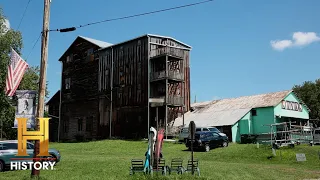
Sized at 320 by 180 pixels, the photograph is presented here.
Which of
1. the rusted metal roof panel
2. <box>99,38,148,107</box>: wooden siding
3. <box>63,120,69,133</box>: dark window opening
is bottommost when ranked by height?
<box>63,120,69,133</box>: dark window opening

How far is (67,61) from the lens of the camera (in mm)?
55625

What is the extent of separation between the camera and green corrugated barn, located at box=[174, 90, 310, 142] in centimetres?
4031

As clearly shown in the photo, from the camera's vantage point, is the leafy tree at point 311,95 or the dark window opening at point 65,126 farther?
the leafy tree at point 311,95

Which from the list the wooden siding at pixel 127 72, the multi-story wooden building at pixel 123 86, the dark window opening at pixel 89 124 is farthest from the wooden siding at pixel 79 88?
the wooden siding at pixel 127 72

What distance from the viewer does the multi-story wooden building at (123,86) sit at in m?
43.3

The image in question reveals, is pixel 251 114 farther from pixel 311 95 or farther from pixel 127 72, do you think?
pixel 311 95

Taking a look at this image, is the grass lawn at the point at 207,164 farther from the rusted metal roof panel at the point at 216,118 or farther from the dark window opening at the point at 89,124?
the dark window opening at the point at 89,124

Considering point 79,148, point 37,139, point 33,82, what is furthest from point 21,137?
point 33,82

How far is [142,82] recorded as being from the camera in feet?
144

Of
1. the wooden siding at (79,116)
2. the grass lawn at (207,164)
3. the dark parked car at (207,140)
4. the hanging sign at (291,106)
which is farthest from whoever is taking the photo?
the wooden siding at (79,116)

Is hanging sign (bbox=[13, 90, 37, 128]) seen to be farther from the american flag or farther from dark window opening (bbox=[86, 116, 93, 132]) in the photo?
dark window opening (bbox=[86, 116, 93, 132])

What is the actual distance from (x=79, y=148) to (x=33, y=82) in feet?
41.0

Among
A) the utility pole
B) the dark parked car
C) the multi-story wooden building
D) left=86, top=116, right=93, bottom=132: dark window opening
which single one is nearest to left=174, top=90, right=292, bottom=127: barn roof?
the multi-story wooden building

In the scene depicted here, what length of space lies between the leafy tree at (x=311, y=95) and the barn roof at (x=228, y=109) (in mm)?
21209
